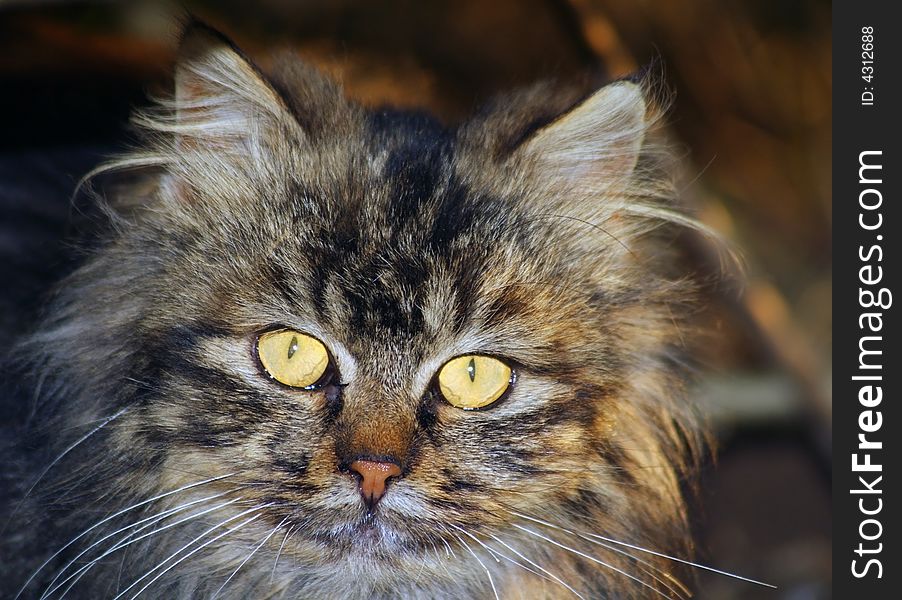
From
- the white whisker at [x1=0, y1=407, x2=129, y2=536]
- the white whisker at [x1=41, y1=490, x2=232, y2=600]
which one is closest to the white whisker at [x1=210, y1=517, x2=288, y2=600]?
the white whisker at [x1=41, y1=490, x2=232, y2=600]

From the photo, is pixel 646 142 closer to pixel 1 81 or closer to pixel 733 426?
pixel 1 81

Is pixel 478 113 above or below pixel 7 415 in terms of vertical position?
above

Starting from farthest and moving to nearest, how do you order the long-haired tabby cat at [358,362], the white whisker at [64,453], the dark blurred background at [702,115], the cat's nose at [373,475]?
the dark blurred background at [702,115]
the white whisker at [64,453]
the long-haired tabby cat at [358,362]
the cat's nose at [373,475]

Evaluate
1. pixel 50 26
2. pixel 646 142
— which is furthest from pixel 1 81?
pixel 646 142

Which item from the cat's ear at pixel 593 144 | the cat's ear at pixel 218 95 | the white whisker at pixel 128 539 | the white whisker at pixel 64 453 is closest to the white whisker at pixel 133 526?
the white whisker at pixel 128 539

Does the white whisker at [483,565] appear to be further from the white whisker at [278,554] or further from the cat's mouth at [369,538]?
the white whisker at [278,554]

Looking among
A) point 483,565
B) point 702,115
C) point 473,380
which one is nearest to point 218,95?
point 473,380
